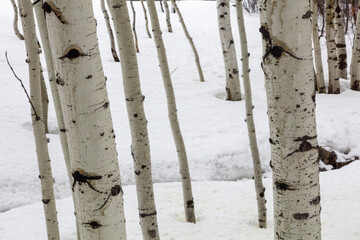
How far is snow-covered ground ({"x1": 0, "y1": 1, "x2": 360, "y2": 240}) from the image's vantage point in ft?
15.5

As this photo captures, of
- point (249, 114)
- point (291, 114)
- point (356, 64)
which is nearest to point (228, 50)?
point (356, 64)

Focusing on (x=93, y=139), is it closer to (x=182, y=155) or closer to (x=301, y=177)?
(x=301, y=177)

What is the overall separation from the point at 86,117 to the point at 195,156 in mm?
5843

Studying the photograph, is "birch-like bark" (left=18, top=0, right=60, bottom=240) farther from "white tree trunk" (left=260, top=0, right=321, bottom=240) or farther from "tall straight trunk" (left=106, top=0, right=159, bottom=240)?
"white tree trunk" (left=260, top=0, right=321, bottom=240)

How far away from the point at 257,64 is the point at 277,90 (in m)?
11.3

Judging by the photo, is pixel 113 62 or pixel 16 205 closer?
pixel 16 205

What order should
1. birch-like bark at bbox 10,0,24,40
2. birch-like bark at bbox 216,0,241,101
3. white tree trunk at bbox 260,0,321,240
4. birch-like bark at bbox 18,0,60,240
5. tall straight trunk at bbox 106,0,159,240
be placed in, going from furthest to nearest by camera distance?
birch-like bark at bbox 10,0,24,40 → birch-like bark at bbox 216,0,241,101 → tall straight trunk at bbox 106,0,159,240 → birch-like bark at bbox 18,0,60,240 → white tree trunk at bbox 260,0,321,240

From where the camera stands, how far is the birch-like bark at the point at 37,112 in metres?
2.46

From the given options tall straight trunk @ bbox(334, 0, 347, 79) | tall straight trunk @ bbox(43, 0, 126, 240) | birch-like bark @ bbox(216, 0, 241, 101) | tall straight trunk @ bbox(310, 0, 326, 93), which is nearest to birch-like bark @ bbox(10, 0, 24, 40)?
birch-like bark @ bbox(216, 0, 241, 101)

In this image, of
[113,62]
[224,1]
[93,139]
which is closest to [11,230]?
[93,139]

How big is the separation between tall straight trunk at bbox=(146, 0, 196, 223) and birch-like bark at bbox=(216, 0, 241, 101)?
4.40 meters

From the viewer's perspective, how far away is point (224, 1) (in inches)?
344

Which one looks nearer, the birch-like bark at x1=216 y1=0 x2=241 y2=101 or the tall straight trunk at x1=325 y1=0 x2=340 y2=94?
the birch-like bark at x1=216 y1=0 x2=241 y2=101

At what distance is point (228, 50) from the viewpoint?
8.98 metres
